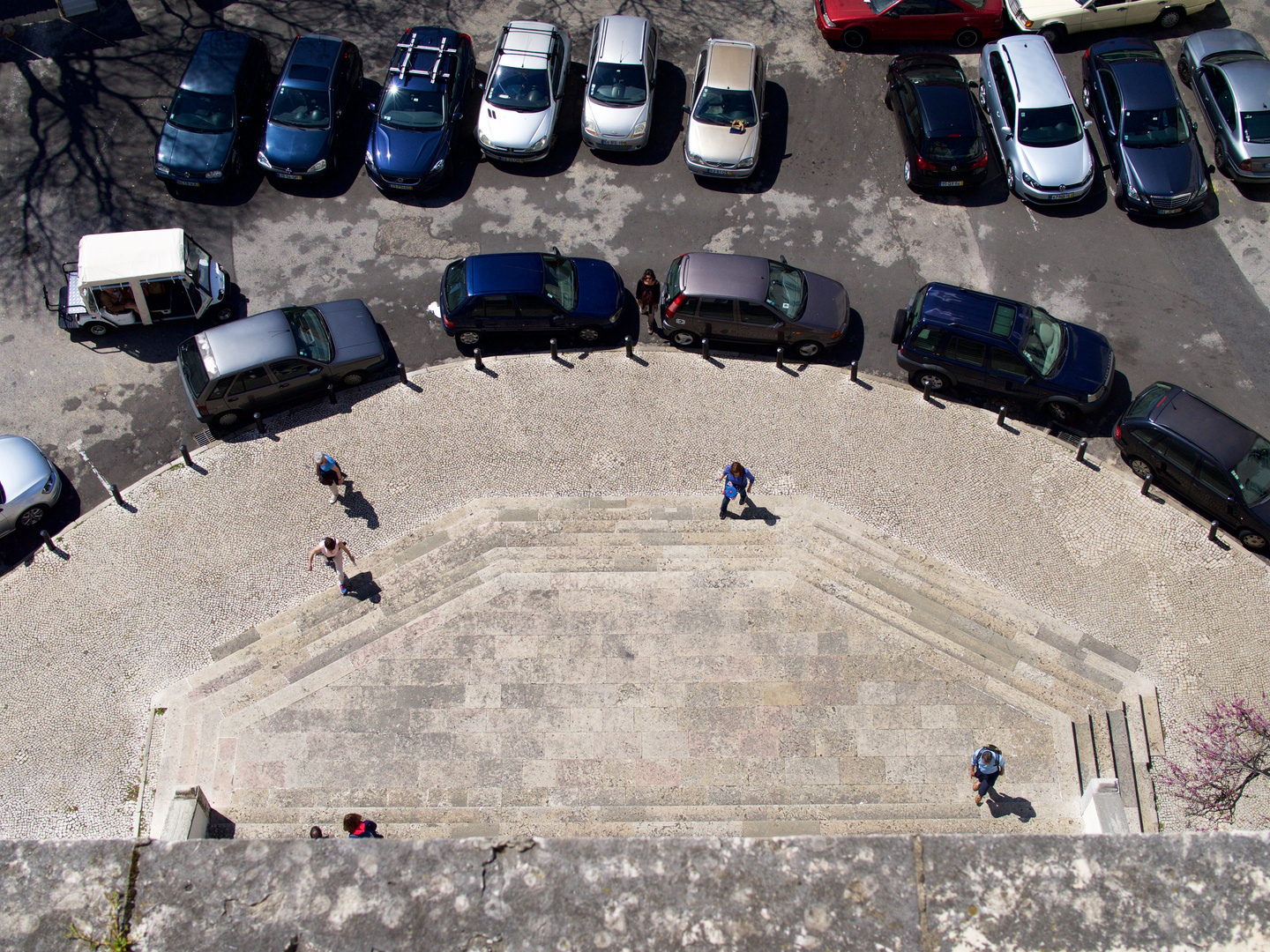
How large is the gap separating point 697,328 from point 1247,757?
11.5 m

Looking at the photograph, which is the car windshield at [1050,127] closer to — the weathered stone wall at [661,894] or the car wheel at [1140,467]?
the car wheel at [1140,467]

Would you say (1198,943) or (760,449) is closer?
(1198,943)

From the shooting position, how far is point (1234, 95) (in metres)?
21.8

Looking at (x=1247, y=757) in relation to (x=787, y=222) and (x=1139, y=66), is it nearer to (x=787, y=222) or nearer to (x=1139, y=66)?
(x=787, y=222)

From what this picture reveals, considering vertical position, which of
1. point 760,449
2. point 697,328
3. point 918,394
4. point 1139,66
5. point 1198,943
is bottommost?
point 1198,943

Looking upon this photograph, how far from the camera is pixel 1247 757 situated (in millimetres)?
14203

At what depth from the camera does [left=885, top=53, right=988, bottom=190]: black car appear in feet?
70.4

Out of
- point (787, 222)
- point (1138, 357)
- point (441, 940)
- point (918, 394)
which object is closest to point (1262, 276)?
point (1138, 357)

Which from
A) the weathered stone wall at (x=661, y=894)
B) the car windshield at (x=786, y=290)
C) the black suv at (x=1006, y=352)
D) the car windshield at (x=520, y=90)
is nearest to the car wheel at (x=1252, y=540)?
the black suv at (x=1006, y=352)

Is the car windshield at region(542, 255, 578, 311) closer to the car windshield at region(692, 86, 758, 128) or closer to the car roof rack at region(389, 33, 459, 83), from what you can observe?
the car windshield at region(692, 86, 758, 128)

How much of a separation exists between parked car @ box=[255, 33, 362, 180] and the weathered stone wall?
17217 millimetres

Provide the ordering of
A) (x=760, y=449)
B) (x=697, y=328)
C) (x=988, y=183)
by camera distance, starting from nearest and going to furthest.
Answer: (x=760, y=449) → (x=697, y=328) → (x=988, y=183)

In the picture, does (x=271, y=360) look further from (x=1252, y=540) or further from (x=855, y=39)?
(x=1252, y=540)

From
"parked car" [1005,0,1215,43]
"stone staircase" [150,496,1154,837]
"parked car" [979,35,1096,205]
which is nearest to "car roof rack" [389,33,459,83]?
"stone staircase" [150,496,1154,837]
